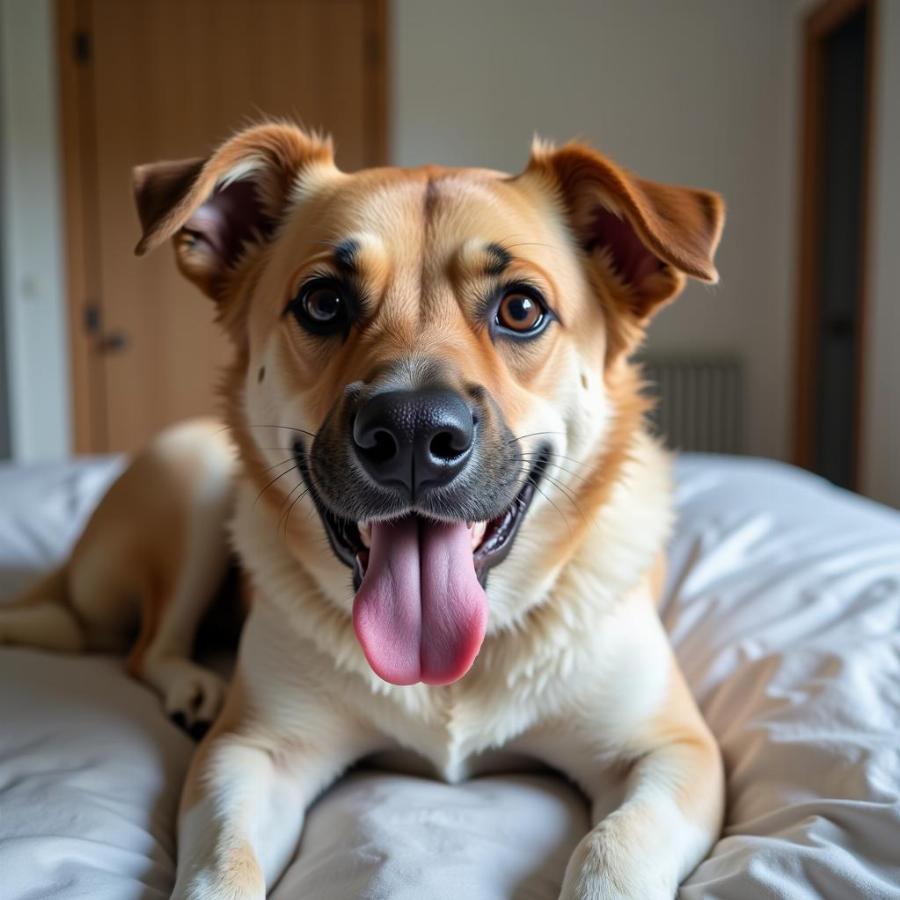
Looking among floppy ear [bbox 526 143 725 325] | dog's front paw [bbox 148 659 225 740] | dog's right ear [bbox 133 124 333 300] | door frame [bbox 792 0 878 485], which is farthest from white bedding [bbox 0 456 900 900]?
door frame [bbox 792 0 878 485]

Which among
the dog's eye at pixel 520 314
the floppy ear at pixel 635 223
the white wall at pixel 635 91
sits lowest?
the dog's eye at pixel 520 314

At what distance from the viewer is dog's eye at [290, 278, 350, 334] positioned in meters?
1.08

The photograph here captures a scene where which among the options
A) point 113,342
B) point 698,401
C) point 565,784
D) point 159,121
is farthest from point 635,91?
point 565,784

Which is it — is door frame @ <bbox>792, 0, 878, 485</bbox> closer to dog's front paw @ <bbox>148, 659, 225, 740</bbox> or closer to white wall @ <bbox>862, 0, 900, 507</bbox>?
white wall @ <bbox>862, 0, 900, 507</bbox>

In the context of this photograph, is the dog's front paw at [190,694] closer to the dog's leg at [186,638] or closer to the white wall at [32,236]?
the dog's leg at [186,638]

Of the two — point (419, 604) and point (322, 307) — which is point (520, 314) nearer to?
point (322, 307)

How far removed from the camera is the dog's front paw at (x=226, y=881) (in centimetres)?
81

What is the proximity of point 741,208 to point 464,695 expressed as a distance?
4.21 m

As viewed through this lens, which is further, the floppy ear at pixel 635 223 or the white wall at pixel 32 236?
the white wall at pixel 32 236

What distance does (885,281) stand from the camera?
3.56 metres

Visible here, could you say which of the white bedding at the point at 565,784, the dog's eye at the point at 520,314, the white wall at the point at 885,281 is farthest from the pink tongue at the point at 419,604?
the white wall at the point at 885,281

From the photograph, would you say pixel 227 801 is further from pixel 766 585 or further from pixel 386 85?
pixel 386 85

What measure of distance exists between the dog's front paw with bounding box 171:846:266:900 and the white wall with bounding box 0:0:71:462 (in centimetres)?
403

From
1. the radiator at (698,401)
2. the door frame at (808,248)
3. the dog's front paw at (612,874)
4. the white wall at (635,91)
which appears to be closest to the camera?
the dog's front paw at (612,874)
